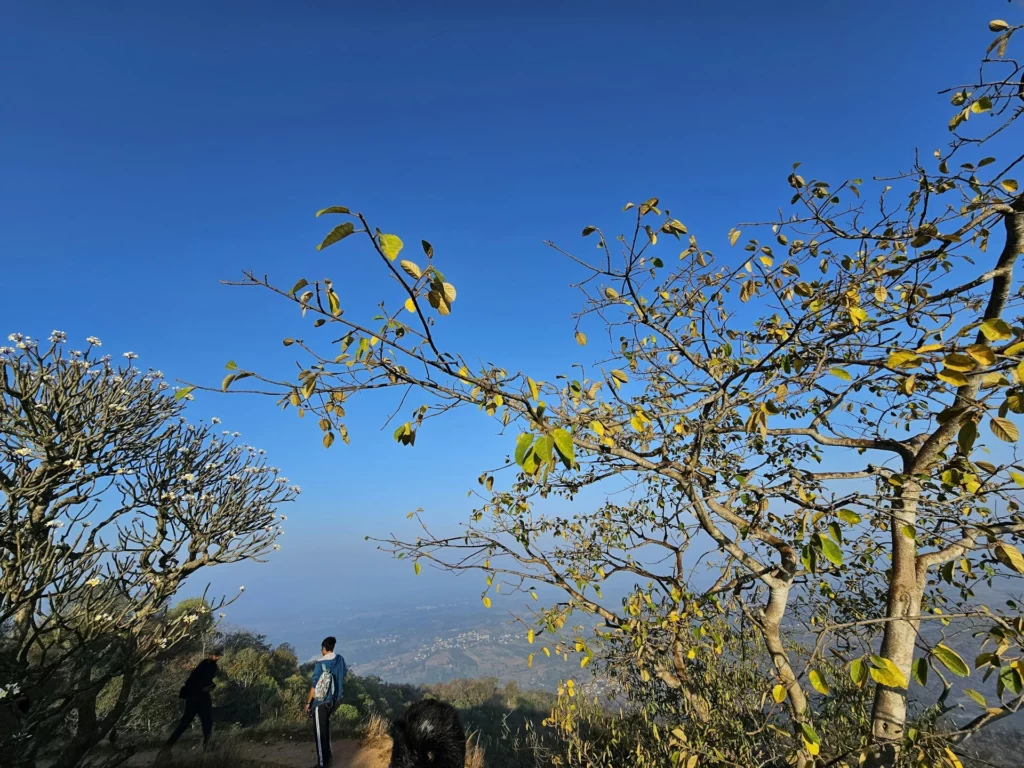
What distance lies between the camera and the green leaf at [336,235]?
1.42 meters

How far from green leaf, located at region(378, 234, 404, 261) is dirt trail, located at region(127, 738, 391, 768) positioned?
10.9 m

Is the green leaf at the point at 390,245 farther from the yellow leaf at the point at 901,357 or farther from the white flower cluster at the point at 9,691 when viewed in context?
the white flower cluster at the point at 9,691

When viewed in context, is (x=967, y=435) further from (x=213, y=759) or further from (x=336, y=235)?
(x=213, y=759)

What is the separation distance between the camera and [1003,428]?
161 centimetres

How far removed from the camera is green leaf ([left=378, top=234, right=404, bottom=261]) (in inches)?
57.4

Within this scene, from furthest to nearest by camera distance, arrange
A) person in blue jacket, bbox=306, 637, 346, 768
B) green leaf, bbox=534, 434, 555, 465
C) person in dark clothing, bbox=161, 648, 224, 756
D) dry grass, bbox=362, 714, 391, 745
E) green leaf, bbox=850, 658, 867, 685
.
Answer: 1. dry grass, bbox=362, 714, 391, 745
2. person in dark clothing, bbox=161, 648, 224, 756
3. person in blue jacket, bbox=306, 637, 346, 768
4. green leaf, bbox=850, 658, 867, 685
5. green leaf, bbox=534, 434, 555, 465

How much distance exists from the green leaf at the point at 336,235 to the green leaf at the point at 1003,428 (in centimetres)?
225

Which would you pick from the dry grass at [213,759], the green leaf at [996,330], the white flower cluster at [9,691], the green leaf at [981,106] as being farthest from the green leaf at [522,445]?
the dry grass at [213,759]

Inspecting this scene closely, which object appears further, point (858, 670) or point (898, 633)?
point (898, 633)

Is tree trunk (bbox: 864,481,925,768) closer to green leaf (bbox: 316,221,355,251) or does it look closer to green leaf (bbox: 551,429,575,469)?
green leaf (bbox: 551,429,575,469)

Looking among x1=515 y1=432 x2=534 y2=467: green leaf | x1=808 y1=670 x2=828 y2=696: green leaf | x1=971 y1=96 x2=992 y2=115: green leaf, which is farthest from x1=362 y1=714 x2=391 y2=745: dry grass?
x1=971 y1=96 x2=992 y2=115: green leaf

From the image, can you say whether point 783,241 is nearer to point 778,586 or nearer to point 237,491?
point 778,586

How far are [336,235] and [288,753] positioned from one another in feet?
40.8

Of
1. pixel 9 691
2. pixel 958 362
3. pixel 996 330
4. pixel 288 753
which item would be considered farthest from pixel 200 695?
pixel 996 330
